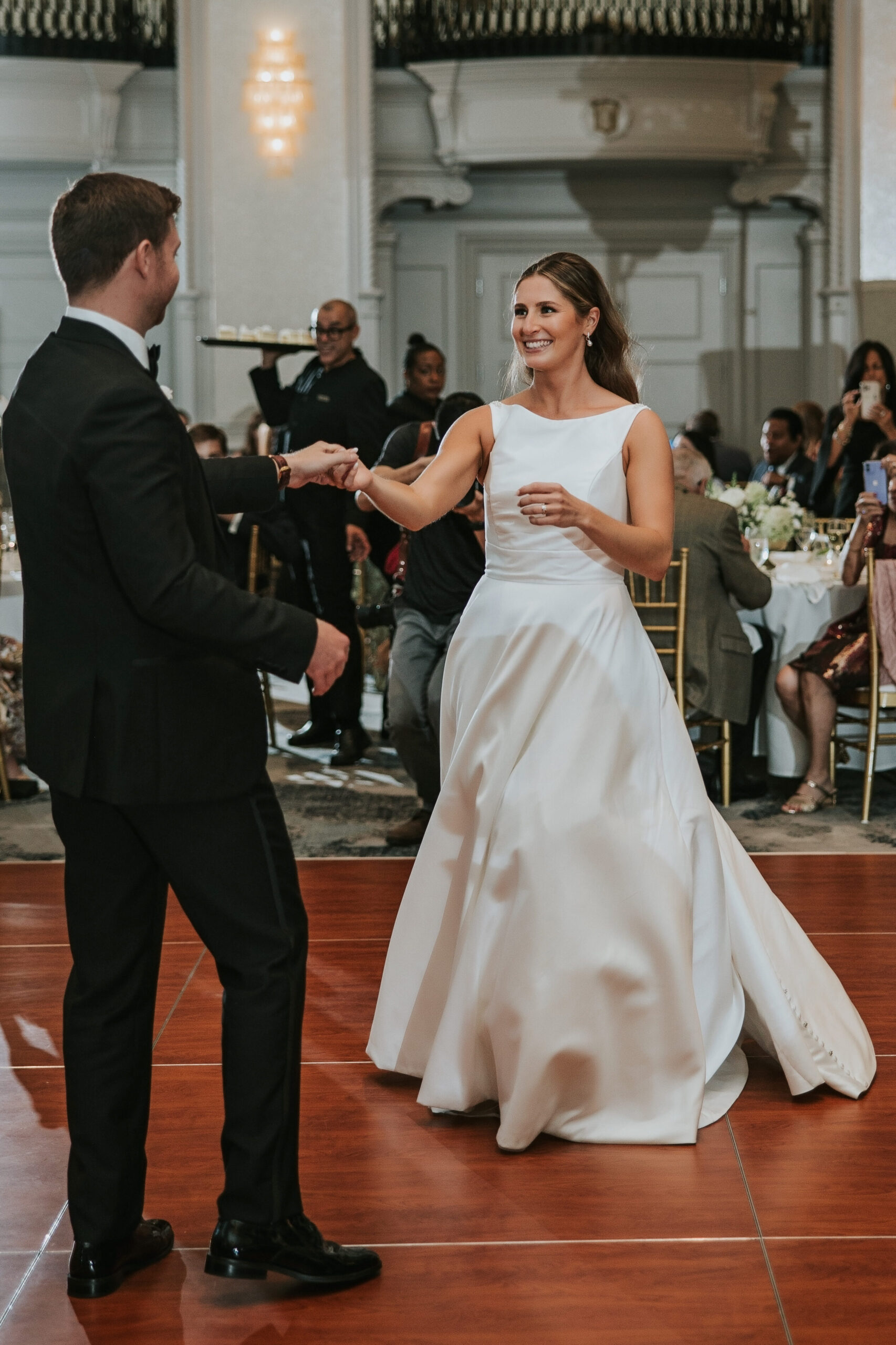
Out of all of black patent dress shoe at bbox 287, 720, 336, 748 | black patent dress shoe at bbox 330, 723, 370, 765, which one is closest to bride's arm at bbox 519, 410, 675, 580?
black patent dress shoe at bbox 330, 723, 370, 765

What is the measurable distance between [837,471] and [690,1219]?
232 inches

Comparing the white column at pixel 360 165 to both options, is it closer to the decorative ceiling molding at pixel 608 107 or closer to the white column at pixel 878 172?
the decorative ceiling molding at pixel 608 107

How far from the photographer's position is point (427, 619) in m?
4.69

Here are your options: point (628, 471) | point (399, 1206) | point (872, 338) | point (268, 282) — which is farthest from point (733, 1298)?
point (872, 338)

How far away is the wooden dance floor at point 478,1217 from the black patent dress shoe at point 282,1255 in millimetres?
42

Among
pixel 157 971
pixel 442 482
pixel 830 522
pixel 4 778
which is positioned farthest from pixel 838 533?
pixel 157 971

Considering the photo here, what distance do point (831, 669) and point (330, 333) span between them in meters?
2.42

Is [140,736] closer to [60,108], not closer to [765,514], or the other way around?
[765,514]

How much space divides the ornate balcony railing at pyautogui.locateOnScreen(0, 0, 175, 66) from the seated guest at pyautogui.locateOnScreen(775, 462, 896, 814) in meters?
7.29

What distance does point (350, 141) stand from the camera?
9.62 m

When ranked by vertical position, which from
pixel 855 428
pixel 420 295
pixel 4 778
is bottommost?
pixel 4 778

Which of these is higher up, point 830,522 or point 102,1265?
point 830,522

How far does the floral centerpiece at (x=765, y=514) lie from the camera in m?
6.16

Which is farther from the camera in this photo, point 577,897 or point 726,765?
point 726,765
